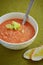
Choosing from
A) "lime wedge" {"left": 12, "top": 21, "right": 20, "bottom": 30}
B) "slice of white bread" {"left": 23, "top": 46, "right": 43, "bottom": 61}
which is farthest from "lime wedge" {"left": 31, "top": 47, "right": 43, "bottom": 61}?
"lime wedge" {"left": 12, "top": 21, "right": 20, "bottom": 30}

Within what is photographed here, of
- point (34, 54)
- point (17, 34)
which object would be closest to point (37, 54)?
point (34, 54)

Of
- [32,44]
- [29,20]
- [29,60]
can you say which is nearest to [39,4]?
[29,20]

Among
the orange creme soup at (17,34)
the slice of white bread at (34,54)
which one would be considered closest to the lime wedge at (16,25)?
the orange creme soup at (17,34)

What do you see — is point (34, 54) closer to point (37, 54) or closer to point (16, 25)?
point (37, 54)

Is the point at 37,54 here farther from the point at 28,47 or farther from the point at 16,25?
the point at 16,25

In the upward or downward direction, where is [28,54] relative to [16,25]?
downward

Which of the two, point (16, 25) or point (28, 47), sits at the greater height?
point (16, 25)

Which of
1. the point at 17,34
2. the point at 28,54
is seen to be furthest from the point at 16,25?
the point at 28,54

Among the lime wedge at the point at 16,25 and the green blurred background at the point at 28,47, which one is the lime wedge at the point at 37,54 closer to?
the green blurred background at the point at 28,47
